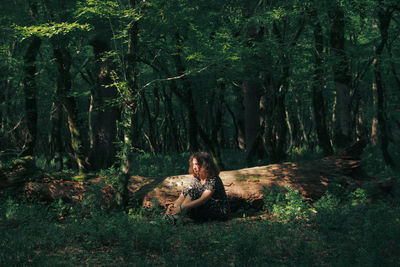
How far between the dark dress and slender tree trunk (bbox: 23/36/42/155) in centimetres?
900

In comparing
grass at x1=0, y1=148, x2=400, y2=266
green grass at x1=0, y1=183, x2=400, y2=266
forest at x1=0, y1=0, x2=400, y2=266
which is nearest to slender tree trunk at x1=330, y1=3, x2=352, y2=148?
forest at x1=0, y1=0, x2=400, y2=266

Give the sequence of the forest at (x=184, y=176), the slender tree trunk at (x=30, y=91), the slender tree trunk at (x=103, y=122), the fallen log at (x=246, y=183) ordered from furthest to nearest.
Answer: the slender tree trunk at (x=30, y=91), the slender tree trunk at (x=103, y=122), the fallen log at (x=246, y=183), the forest at (x=184, y=176)

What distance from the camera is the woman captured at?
7.73m

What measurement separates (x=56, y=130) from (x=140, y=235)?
11783mm

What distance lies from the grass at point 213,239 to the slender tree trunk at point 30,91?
7112 mm

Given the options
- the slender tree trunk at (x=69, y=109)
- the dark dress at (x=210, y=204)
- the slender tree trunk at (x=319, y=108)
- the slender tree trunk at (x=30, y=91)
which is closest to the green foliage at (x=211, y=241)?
the dark dress at (x=210, y=204)

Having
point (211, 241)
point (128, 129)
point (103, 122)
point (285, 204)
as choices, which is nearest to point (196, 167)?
point (128, 129)

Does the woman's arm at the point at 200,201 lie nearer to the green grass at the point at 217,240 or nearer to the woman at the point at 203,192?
the woman at the point at 203,192

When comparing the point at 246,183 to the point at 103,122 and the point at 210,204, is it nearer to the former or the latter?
the point at 210,204

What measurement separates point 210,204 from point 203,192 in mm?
311

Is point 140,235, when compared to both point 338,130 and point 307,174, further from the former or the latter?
point 338,130

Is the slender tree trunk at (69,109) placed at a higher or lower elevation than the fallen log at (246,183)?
higher

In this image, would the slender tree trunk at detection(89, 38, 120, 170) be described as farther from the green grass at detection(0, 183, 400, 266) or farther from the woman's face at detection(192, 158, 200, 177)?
the woman's face at detection(192, 158, 200, 177)

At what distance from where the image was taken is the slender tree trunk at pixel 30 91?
14.8m
